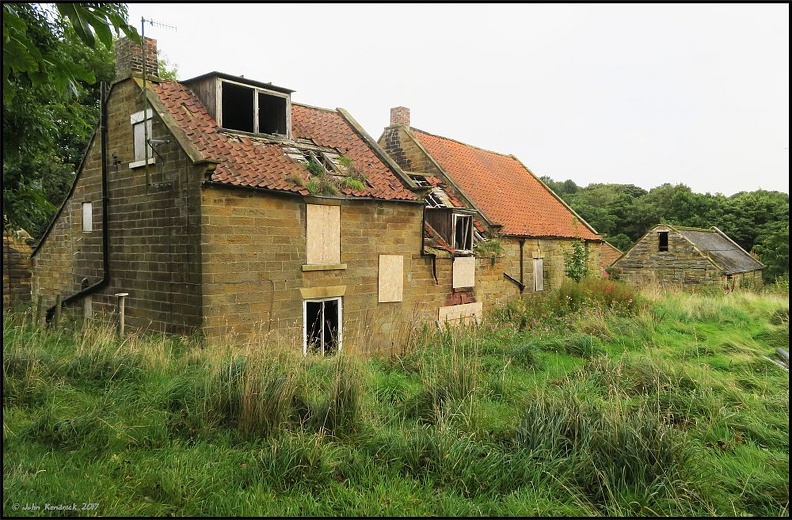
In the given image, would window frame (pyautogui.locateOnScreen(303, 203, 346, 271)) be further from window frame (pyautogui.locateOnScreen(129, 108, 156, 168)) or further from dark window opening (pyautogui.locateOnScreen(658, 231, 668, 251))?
dark window opening (pyautogui.locateOnScreen(658, 231, 668, 251))

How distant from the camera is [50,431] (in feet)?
16.9

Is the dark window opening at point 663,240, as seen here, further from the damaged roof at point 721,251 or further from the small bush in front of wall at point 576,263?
the small bush in front of wall at point 576,263

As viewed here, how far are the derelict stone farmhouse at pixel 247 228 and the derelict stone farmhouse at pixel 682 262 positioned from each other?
16.2 m

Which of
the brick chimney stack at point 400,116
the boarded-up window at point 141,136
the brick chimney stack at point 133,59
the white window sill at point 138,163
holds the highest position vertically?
the brick chimney stack at point 400,116

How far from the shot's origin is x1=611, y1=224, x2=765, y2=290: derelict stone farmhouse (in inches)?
1078

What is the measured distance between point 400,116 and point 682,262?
18026 millimetres

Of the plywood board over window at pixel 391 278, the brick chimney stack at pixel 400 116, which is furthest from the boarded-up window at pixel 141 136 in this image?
the brick chimney stack at pixel 400 116

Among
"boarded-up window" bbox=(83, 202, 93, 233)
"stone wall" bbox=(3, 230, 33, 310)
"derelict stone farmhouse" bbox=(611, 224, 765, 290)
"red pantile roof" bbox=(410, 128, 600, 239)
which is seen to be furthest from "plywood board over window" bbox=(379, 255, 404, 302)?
"derelict stone farmhouse" bbox=(611, 224, 765, 290)

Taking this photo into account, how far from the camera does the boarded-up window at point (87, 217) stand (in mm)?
14141

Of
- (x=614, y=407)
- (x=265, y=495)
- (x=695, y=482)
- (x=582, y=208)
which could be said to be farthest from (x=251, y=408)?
(x=582, y=208)

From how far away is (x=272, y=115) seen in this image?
47.7ft

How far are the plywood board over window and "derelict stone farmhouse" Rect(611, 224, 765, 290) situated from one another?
64.1ft

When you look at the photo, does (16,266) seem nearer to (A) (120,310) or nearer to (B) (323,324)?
(A) (120,310)

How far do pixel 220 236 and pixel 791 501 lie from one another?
10.2 meters
